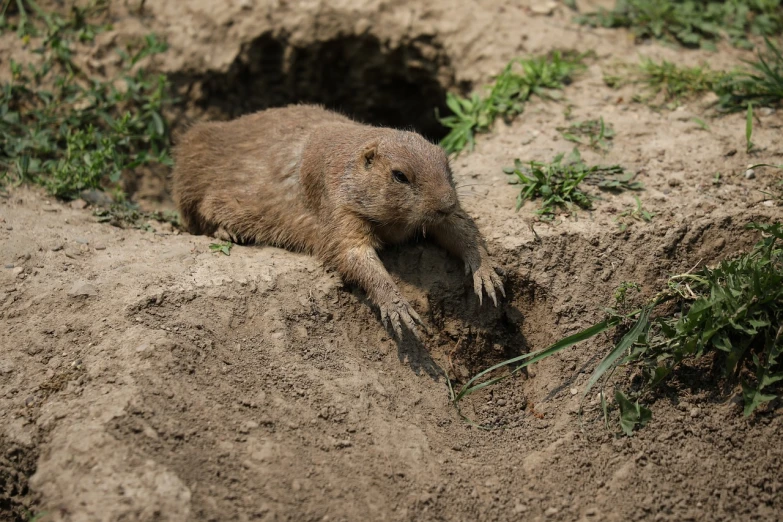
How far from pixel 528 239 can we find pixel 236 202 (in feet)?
8.76

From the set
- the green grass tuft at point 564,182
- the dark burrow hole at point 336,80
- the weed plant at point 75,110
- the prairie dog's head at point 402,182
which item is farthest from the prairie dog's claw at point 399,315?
the dark burrow hole at point 336,80

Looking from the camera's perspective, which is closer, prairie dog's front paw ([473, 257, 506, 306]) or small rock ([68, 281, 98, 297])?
small rock ([68, 281, 98, 297])

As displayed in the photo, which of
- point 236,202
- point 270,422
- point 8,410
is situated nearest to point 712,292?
point 270,422

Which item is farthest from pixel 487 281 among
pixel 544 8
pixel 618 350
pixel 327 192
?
pixel 544 8

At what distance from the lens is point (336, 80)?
9.24m

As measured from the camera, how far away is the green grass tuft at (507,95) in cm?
731

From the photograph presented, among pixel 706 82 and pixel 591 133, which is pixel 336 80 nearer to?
pixel 591 133

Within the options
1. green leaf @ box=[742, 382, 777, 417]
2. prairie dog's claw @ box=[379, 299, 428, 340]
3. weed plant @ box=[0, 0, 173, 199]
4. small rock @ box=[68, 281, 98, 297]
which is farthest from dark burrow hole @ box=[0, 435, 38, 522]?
green leaf @ box=[742, 382, 777, 417]

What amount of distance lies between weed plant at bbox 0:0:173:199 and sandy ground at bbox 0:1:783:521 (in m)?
0.66

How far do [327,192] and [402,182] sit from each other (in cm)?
75

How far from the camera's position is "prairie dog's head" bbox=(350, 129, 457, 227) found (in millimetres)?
5430

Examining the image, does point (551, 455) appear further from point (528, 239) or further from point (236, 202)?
point (236, 202)

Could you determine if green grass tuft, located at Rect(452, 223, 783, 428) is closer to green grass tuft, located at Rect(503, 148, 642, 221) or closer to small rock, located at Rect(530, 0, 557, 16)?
green grass tuft, located at Rect(503, 148, 642, 221)

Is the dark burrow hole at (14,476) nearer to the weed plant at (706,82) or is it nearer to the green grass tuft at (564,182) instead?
the green grass tuft at (564,182)
